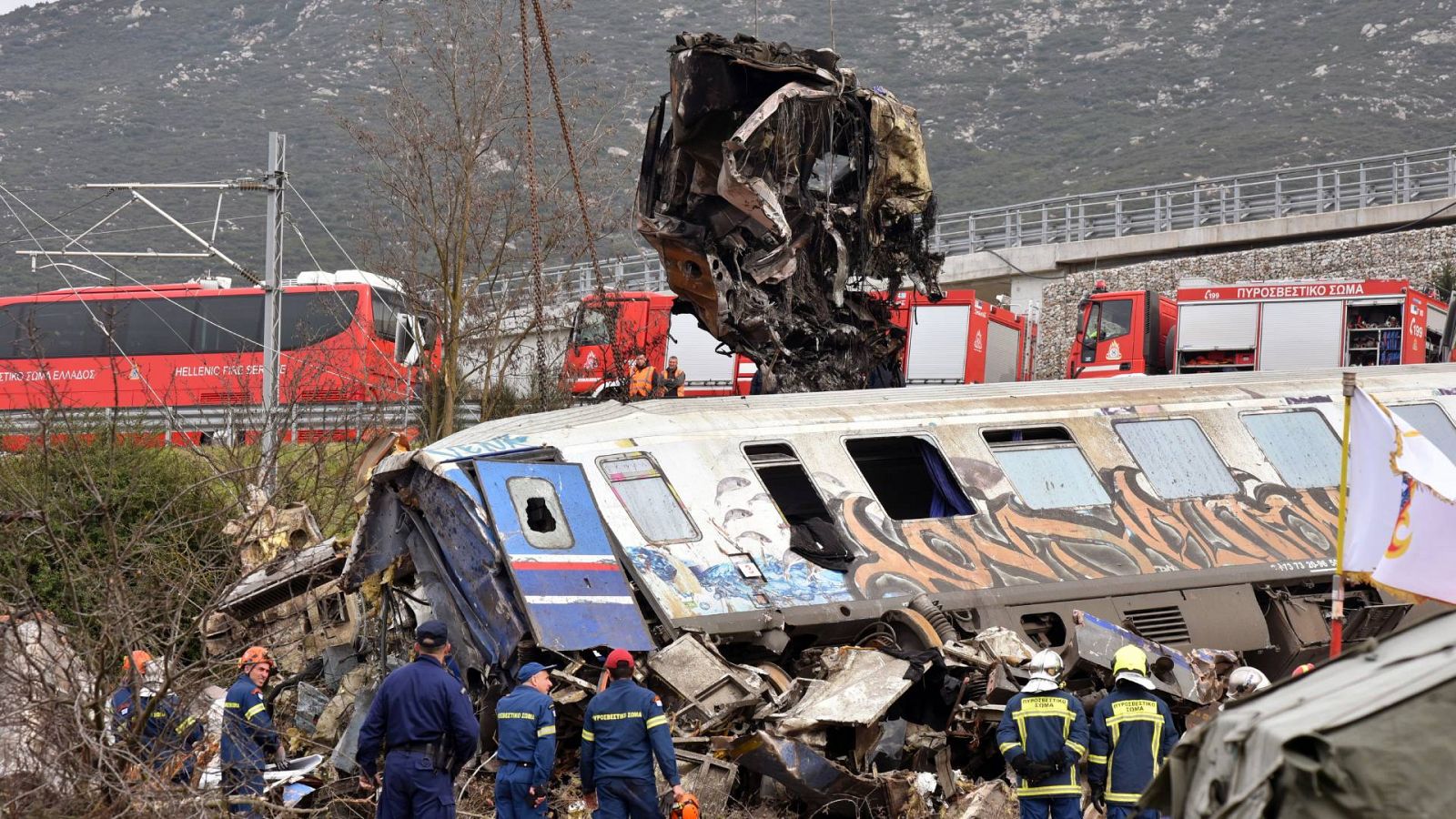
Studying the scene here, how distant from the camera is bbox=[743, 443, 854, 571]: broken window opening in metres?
14.3

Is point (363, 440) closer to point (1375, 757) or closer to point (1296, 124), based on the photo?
point (1375, 757)

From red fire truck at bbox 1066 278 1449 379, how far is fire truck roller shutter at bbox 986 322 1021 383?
2497 mm

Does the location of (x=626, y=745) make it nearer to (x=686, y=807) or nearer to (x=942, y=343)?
(x=686, y=807)

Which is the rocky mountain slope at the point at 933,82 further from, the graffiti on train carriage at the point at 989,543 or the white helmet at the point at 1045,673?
the white helmet at the point at 1045,673

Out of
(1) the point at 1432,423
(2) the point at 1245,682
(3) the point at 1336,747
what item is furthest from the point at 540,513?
(1) the point at 1432,423

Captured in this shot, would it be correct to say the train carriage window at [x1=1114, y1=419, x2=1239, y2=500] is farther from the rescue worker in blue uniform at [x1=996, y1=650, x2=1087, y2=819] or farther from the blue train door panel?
the blue train door panel

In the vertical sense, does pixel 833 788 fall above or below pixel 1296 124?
below

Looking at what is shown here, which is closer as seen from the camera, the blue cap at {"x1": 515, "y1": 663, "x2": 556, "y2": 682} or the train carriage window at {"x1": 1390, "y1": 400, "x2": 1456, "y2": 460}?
the blue cap at {"x1": 515, "y1": 663, "x2": 556, "y2": 682}

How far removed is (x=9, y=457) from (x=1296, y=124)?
81.9 metres

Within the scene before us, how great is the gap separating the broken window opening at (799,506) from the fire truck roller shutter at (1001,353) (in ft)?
65.5

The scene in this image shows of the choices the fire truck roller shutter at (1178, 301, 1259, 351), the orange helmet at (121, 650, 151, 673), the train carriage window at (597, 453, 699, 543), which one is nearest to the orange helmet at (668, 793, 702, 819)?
the train carriage window at (597, 453, 699, 543)

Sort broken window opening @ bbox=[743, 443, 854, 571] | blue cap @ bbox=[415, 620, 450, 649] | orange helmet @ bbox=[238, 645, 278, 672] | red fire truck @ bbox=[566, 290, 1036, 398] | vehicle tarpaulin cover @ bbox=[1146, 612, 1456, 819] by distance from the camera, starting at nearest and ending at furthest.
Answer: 1. vehicle tarpaulin cover @ bbox=[1146, 612, 1456, 819]
2. blue cap @ bbox=[415, 620, 450, 649]
3. orange helmet @ bbox=[238, 645, 278, 672]
4. broken window opening @ bbox=[743, 443, 854, 571]
5. red fire truck @ bbox=[566, 290, 1036, 398]

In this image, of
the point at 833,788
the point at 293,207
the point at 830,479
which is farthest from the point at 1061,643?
the point at 293,207

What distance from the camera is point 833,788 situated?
11.9 meters
